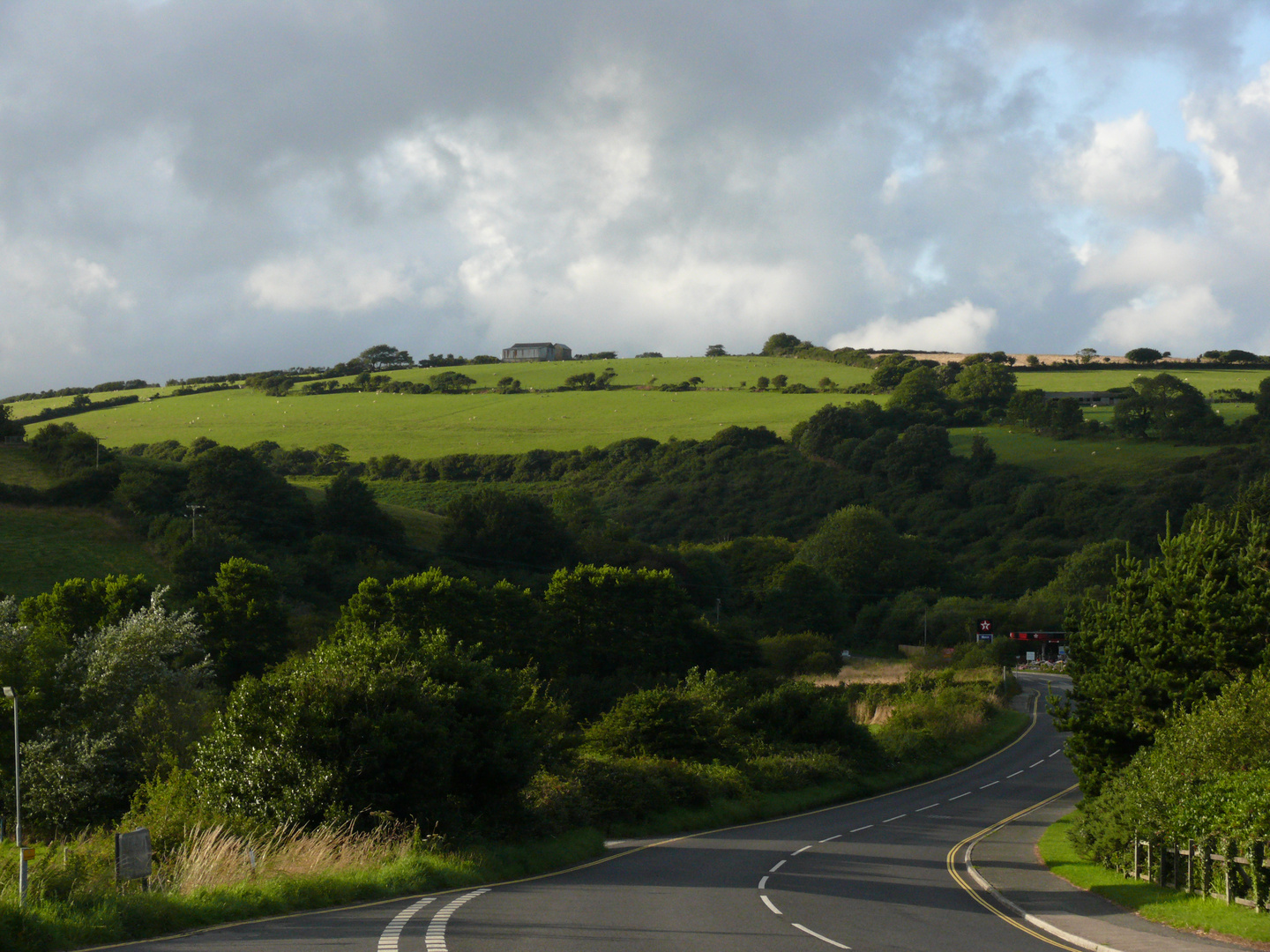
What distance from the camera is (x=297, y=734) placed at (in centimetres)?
2248

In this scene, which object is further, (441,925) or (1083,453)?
(1083,453)

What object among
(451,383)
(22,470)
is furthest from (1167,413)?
(22,470)

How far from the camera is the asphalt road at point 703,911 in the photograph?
14.0 metres

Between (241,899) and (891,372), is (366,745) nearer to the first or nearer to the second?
(241,899)

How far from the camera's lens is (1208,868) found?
755 inches

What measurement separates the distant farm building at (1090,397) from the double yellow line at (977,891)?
123956 millimetres

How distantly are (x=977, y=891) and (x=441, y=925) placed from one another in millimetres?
12052

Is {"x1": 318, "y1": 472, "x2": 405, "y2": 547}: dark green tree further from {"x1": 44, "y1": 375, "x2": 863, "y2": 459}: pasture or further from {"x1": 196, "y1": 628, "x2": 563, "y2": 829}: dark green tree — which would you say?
{"x1": 196, "y1": 628, "x2": 563, "y2": 829}: dark green tree

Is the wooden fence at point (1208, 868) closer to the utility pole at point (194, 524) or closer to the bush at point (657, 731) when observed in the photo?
the bush at point (657, 731)

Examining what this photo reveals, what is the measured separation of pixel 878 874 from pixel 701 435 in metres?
129

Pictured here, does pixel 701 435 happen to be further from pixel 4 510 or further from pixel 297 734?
pixel 297 734

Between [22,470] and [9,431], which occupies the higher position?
[9,431]

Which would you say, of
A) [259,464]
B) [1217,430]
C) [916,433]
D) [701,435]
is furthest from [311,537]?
[1217,430]

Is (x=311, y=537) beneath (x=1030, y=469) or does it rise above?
beneath
